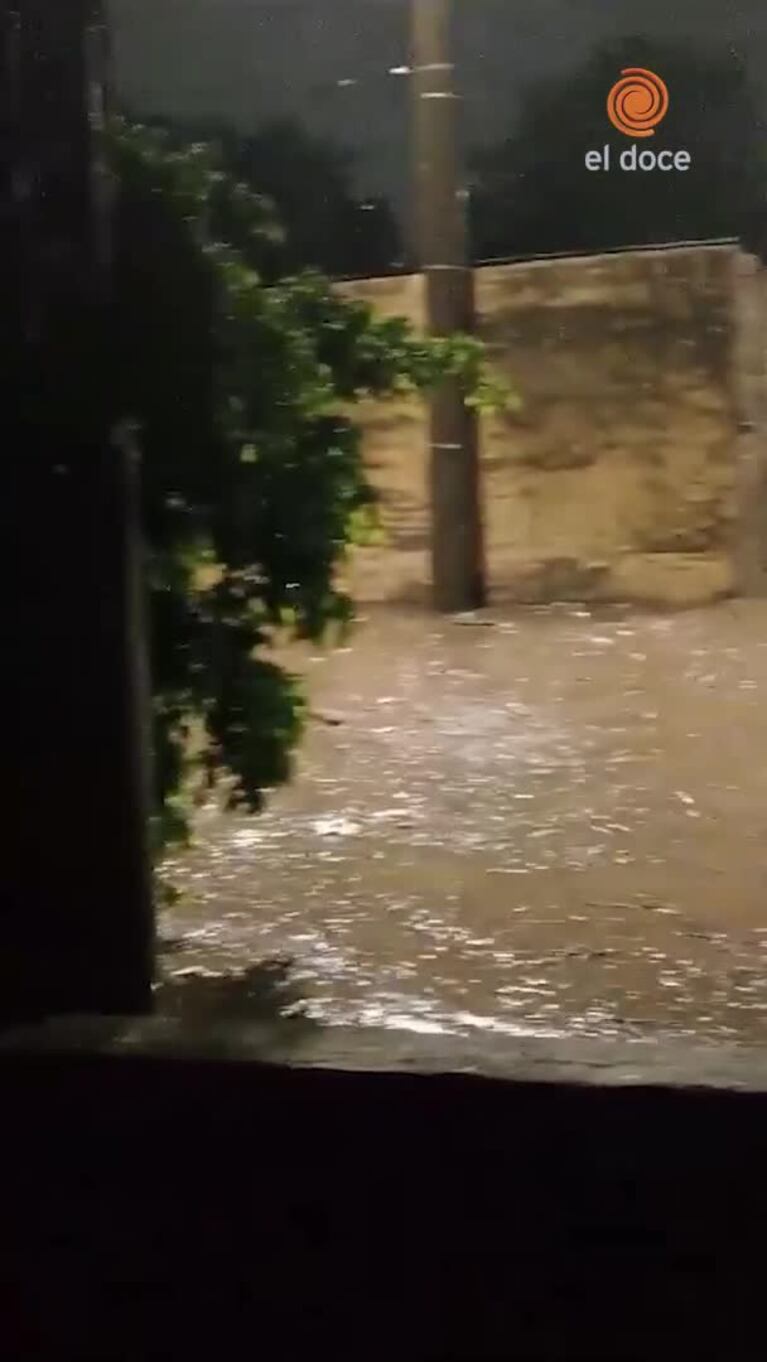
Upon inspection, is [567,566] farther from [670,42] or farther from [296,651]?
[670,42]

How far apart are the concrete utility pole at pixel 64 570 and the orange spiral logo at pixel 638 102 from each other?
929 cm

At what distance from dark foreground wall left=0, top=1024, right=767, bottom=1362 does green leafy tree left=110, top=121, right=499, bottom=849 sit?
114cm

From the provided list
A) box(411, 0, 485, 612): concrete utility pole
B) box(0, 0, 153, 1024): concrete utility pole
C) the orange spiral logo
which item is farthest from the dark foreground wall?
the orange spiral logo

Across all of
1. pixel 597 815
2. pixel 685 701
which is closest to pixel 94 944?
pixel 597 815

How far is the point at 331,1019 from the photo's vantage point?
3.50 m

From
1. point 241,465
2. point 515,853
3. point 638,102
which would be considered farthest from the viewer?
point 638,102

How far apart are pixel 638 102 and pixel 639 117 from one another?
109 millimetres

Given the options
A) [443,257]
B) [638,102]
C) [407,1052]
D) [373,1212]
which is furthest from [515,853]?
[638,102]

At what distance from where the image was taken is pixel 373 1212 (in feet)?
6.70

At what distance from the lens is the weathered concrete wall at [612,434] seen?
8320 mm

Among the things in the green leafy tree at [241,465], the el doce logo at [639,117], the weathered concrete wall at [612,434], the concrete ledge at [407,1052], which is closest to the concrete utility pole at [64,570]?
the concrete ledge at [407,1052]

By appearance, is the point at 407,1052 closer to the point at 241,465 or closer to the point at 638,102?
the point at 241,465

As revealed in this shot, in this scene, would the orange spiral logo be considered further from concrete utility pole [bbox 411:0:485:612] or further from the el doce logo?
concrete utility pole [bbox 411:0:485:612]

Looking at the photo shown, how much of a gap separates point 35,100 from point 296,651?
5299 mm
